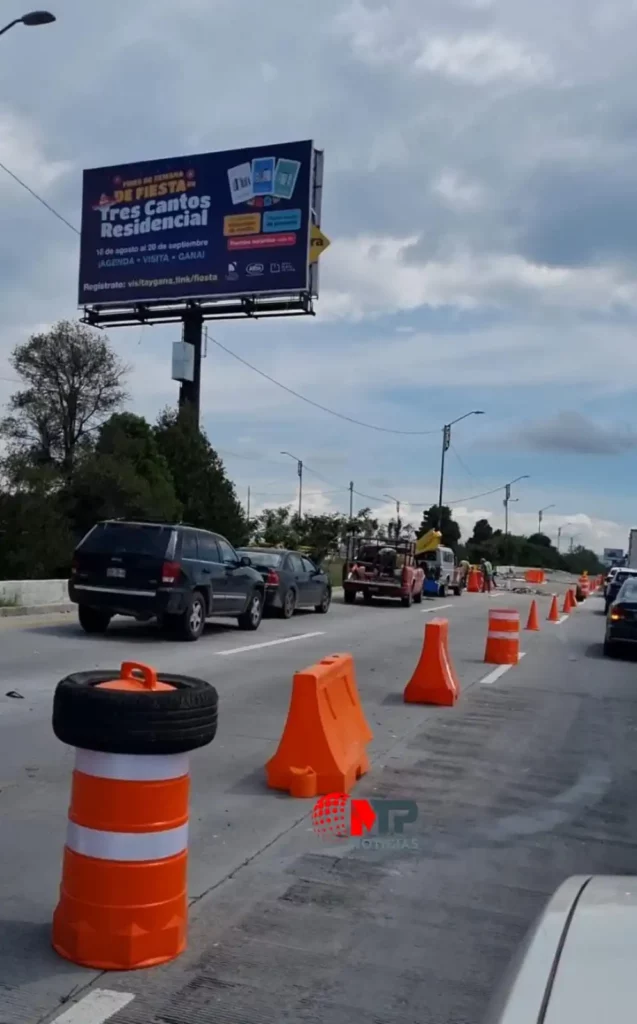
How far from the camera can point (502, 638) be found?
16.0m

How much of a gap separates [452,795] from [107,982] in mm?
3746

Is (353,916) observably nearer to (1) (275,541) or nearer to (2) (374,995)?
(2) (374,995)

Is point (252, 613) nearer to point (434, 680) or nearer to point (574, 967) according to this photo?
point (434, 680)

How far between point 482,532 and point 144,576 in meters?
111

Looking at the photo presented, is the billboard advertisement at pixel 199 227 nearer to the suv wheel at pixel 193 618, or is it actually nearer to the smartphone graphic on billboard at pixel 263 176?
the smartphone graphic on billboard at pixel 263 176

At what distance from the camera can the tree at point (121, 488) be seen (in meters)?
37.8

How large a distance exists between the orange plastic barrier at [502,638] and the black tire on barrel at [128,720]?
12216 millimetres

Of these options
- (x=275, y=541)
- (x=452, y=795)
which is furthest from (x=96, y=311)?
(x=452, y=795)

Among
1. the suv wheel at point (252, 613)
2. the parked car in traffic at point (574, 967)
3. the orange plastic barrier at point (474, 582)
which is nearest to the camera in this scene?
the parked car in traffic at point (574, 967)

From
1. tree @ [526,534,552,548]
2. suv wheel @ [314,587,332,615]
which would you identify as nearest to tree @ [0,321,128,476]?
suv wheel @ [314,587,332,615]

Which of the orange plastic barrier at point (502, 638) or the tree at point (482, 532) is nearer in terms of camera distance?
the orange plastic barrier at point (502, 638)

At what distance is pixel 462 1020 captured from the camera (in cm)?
392

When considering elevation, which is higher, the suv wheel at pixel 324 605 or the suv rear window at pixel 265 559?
the suv rear window at pixel 265 559

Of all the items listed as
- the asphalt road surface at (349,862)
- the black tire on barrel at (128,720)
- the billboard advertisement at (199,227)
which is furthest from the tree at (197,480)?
the black tire on barrel at (128,720)
